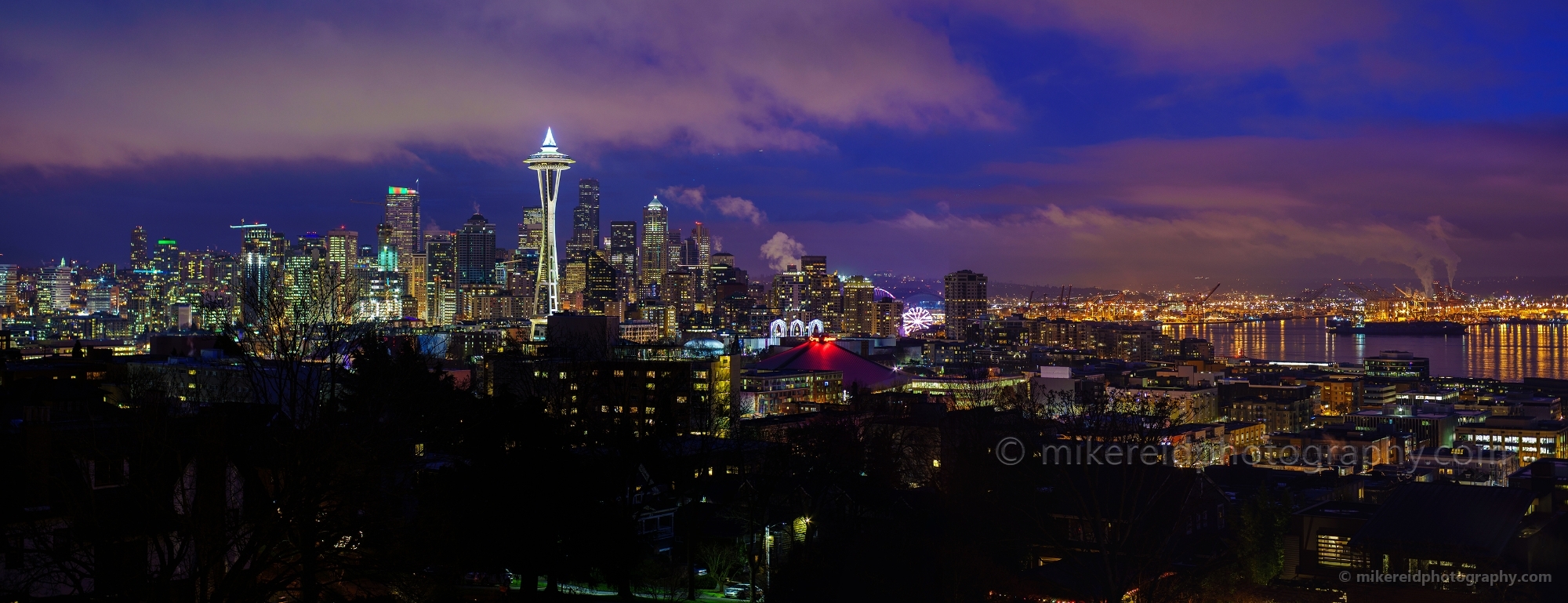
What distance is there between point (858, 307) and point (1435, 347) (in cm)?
3560

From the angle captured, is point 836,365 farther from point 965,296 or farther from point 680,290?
point 680,290

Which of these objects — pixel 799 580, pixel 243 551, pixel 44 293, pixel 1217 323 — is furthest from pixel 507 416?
pixel 1217 323

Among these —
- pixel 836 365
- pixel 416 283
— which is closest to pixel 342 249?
pixel 416 283

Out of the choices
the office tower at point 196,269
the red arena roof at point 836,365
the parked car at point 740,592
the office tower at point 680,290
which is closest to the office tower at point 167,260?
the office tower at point 196,269

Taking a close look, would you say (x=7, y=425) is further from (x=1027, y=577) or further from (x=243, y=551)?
(x=1027, y=577)

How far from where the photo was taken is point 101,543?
14.7 feet

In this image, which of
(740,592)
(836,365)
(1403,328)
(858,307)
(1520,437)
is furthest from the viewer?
(1403,328)

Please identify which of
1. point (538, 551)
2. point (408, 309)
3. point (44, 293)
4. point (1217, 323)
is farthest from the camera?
point (1217, 323)

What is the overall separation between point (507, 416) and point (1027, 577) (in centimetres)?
356

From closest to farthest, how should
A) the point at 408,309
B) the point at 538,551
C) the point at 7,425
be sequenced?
the point at 7,425 → the point at 538,551 → the point at 408,309

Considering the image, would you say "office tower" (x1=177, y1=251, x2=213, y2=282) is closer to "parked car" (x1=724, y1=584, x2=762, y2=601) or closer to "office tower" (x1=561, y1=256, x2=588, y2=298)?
"office tower" (x1=561, y1=256, x2=588, y2=298)

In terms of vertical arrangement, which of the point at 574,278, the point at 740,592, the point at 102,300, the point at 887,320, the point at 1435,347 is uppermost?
the point at 574,278

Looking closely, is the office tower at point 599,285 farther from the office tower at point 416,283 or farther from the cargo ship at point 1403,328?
the cargo ship at point 1403,328

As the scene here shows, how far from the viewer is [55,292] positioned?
→ 67.8m
